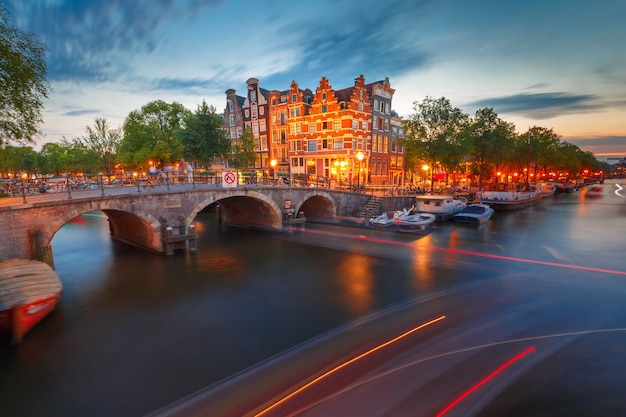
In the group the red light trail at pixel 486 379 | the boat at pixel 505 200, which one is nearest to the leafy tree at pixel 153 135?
the red light trail at pixel 486 379

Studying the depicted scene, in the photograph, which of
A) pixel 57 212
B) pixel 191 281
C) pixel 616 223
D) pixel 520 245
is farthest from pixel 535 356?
pixel 616 223

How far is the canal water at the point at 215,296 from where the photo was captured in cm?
849

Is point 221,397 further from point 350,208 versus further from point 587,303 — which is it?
point 350,208

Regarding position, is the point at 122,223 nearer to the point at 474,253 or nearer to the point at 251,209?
the point at 251,209

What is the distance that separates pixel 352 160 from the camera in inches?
1778

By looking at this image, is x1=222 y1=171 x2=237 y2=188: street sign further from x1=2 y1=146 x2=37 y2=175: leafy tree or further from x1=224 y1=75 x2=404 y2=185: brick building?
x1=2 y1=146 x2=37 y2=175: leafy tree

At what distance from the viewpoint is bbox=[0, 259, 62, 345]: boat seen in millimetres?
10227

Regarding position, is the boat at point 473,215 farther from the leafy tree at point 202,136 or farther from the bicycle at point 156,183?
the bicycle at point 156,183

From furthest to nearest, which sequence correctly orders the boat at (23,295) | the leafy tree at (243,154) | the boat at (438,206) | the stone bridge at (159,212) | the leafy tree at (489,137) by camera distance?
1. the leafy tree at (489,137)
2. the leafy tree at (243,154)
3. the boat at (438,206)
4. the stone bridge at (159,212)
5. the boat at (23,295)

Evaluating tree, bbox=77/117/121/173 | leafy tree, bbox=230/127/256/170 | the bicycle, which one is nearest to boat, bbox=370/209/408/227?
the bicycle

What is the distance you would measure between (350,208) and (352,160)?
43.0ft

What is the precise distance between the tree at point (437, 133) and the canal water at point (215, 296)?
594 inches

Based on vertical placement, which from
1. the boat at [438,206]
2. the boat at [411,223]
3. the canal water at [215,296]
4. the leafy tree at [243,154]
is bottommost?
the canal water at [215,296]

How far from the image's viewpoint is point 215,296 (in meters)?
14.4
